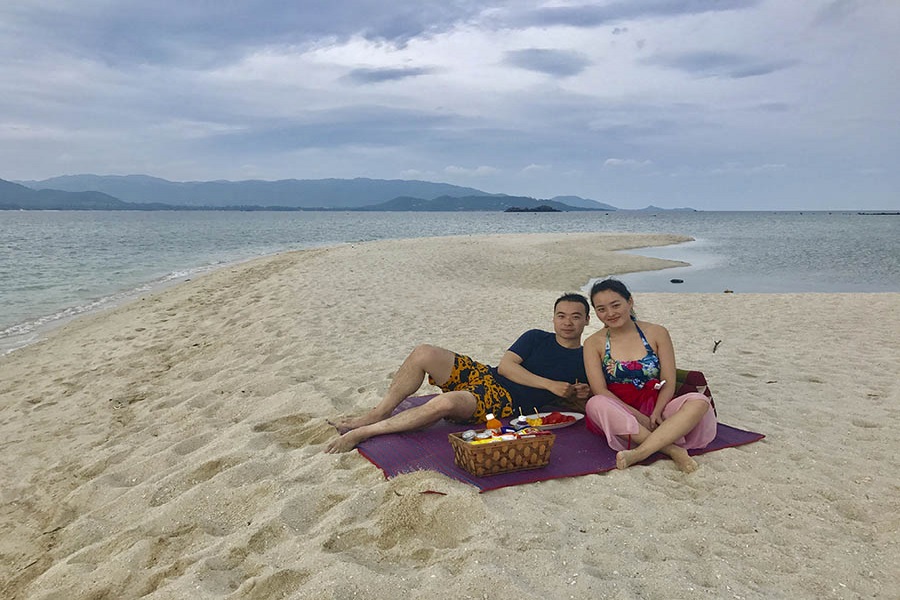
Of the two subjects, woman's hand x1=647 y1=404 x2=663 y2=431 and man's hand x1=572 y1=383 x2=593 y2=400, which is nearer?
woman's hand x1=647 y1=404 x2=663 y2=431

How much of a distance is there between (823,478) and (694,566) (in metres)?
1.52

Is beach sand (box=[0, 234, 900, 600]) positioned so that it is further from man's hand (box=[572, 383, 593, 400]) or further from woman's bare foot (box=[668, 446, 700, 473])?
man's hand (box=[572, 383, 593, 400])

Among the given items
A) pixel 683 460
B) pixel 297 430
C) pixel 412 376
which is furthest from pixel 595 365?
pixel 297 430

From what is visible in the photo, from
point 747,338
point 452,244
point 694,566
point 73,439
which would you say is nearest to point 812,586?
point 694,566

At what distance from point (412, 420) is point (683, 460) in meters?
1.80

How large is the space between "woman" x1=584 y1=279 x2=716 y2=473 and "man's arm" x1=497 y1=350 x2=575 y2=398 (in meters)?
0.26

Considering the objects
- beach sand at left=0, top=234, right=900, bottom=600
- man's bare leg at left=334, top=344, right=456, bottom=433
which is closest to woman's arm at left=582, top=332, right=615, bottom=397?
beach sand at left=0, top=234, right=900, bottom=600

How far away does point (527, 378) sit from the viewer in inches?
179

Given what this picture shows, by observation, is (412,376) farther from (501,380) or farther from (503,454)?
(503,454)

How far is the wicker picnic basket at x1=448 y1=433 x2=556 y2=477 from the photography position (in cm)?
358

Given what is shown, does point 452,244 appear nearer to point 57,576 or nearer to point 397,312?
point 397,312

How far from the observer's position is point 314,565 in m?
2.89

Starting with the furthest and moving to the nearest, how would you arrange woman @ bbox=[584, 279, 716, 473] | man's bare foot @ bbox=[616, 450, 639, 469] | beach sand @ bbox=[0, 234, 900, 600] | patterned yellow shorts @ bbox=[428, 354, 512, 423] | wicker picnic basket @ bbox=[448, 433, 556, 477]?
patterned yellow shorts @ bbox=[428, 354, 512, 423]
woman @ bbox=[584, 279, 716, 473]
man's bare foot @ bbox=[616, 450, 639, 469]
wicker picnic basket @ bbox=[448, 433, 556, 477]
beach sand @ bbox=[0, 234, 900, 600]

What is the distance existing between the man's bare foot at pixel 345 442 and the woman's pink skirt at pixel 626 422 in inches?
63.6
